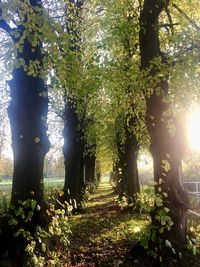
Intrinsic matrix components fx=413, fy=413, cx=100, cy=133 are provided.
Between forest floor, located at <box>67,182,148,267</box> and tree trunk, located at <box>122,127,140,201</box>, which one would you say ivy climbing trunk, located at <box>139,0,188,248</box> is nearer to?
forest floor, located at <box>67,182,148,267</box>

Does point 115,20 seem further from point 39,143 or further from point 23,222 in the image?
point 23,222

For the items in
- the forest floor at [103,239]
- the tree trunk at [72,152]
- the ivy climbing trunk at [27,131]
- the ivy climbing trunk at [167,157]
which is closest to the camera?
the ivy climbing trunk at [27,131]

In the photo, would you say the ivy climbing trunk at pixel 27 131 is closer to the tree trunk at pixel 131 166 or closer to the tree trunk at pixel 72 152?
the tree trunk at pixel 72 152

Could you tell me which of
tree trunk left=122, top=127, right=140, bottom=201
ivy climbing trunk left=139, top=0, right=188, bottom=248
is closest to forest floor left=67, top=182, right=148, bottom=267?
ivy climbing trunk left=139, top=0, right=188, bottom=248

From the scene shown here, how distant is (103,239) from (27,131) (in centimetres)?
519

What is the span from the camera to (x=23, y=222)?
28.1 ft

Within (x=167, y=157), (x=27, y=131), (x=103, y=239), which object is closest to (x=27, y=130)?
(x=27, y=131)

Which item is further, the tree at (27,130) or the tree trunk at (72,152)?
the tree trunk at (72,152)

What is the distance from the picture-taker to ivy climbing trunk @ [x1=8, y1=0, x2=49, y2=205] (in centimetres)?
885

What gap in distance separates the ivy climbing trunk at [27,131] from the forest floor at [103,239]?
211 centimetres

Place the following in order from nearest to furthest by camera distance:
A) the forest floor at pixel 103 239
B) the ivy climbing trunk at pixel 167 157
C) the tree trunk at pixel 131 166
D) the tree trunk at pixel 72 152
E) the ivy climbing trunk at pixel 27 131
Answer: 1. the ivy climbing trunk at pixel 27 131
2. the ivy climbing trunk at pixel 167 157
3. the forest floor at pixel 103 239
4. the tree trunk at pixel 72 152
5. the tree trunk at pixel 131 166

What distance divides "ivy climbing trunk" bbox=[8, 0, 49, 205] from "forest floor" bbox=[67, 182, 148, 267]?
2.11 m

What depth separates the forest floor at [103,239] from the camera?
9.96m

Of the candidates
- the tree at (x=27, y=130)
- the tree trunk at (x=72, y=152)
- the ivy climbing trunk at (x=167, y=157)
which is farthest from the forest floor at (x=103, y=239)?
Answer: the tree trunk at (x=72, y=152)
